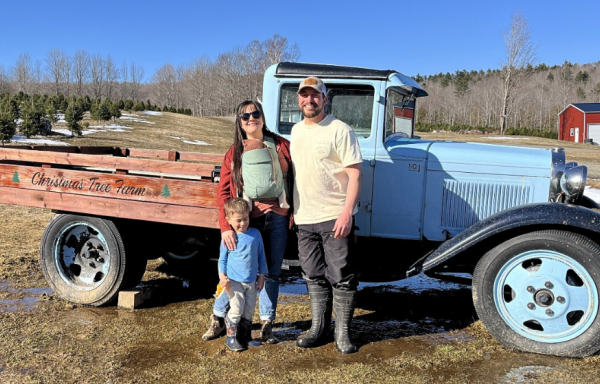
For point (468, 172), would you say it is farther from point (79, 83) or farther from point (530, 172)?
point (79, 83)

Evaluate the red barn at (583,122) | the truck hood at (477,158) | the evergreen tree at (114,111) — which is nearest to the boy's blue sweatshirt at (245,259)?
the truck hood at (477,158)

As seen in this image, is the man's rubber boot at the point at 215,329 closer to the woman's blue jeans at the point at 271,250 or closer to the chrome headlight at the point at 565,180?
the woman's blue jeans at the point at 271,250

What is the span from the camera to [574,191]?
11.6 feet

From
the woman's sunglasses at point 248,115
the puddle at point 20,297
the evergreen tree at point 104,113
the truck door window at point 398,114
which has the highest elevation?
the evergreen tree at point 104,113

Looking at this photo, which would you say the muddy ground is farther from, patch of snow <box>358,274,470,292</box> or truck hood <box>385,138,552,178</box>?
truck hood <box>385,138,552,178</box>

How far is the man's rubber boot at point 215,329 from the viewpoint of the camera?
3.72 metres

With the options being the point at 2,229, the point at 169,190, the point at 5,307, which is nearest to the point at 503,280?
the point at 169,190

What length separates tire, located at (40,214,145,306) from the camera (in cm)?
435

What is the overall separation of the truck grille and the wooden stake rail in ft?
6.30

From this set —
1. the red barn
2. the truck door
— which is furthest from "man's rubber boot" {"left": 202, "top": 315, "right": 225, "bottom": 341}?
the red barn

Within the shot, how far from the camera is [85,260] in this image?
4.53 meters

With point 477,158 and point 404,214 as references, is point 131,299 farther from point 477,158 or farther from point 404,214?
point 477,158

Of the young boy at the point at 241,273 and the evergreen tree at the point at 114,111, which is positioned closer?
the young boy at the point at 241,273

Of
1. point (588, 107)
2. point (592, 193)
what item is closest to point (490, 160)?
point (592, 193)
